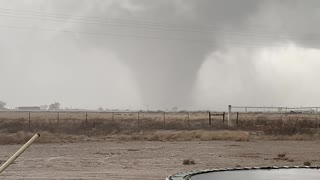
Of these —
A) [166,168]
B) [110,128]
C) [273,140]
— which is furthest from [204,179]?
[110,128]

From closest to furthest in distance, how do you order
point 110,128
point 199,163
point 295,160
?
point 199,163 < point 295,160 < point 110,128

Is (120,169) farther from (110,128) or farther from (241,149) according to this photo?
(110,128)

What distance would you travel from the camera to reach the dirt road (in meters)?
18.8

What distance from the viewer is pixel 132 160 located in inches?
936

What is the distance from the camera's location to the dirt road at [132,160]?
18766 millimetres

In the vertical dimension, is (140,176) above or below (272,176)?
below

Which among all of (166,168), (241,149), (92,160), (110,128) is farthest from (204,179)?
(110,128)

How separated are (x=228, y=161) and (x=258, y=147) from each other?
9.14 meters

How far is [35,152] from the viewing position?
27844 mm

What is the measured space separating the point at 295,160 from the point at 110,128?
29322 millimetres

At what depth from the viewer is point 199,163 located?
73.8ft

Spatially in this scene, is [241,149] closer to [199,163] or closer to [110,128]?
[199,163]

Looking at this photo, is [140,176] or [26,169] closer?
[140,176]

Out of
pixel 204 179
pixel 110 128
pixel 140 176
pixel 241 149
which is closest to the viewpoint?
pixel 204 179
